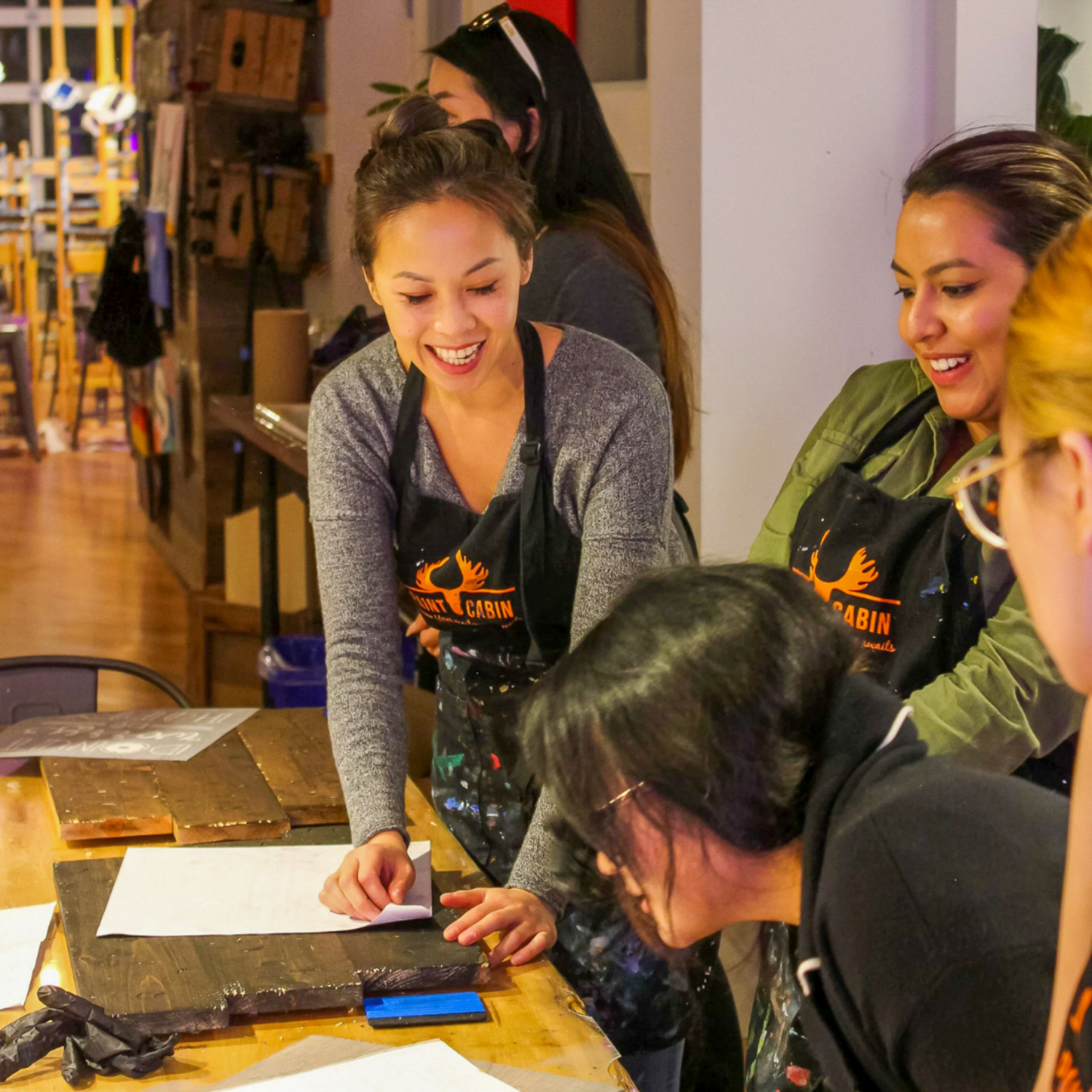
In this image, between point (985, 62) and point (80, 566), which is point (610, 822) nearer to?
point (985, 62)

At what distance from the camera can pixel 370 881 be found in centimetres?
155

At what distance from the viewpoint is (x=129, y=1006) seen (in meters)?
1.33

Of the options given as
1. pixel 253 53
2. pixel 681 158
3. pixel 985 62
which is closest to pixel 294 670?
pixel 253 53

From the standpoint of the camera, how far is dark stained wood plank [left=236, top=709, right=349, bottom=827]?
6.07 feet

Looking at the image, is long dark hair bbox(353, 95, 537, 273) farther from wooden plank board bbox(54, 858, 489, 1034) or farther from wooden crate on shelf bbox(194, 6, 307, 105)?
wooden crate on shelf bbox(194, 6, 307, 105)

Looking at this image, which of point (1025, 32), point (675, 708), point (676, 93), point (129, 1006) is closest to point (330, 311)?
point (676, 93)

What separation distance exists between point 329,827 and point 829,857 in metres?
0.98

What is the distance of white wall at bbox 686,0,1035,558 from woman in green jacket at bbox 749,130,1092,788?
2.76 feet

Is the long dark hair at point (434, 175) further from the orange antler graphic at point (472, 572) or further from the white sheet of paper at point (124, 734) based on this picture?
the white sheet of paper at point (124, 734)

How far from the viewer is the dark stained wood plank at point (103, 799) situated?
180 centimetres

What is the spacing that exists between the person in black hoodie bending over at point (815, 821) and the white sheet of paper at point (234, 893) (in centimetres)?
52

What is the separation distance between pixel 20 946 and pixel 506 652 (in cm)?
65

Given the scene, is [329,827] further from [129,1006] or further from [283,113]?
[283,113]

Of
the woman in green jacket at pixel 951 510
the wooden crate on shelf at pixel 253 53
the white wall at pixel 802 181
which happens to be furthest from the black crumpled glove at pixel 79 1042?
the wooden crate on shelf at pixel 253 53
